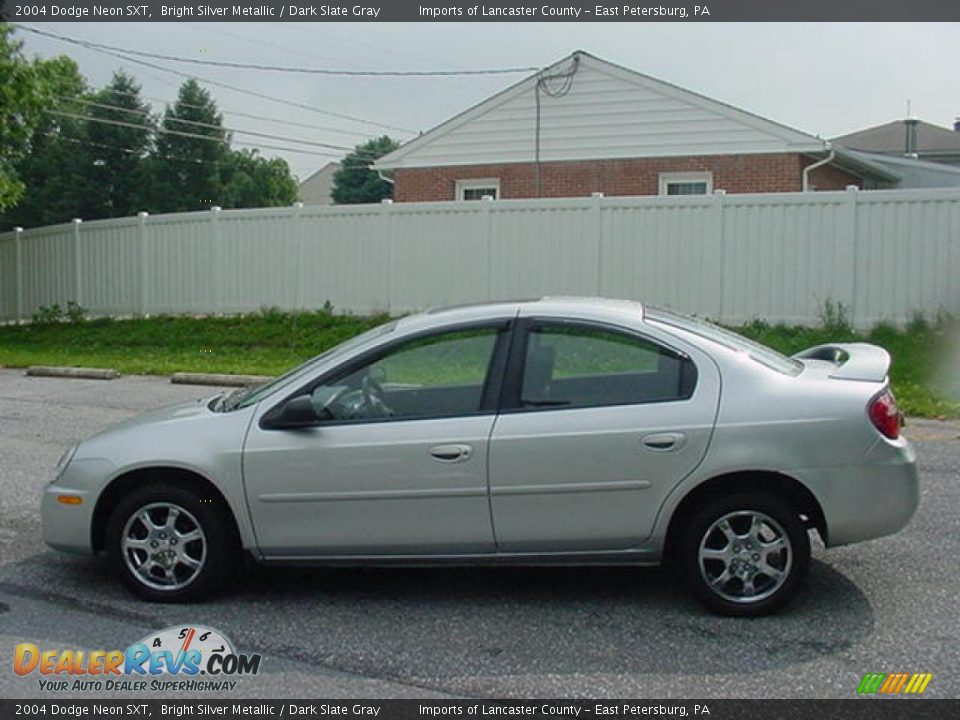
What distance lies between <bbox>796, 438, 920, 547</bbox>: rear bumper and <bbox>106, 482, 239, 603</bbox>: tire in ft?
9.31

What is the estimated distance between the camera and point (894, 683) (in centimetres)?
418

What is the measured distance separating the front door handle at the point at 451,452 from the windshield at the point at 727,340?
118 centimetres

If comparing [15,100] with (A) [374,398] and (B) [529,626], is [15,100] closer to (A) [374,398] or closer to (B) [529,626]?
(A) [374,398]

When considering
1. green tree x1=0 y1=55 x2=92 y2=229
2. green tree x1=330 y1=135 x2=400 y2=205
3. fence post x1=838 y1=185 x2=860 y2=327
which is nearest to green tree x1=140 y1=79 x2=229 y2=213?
green tree x1=0 y1=55 x2=92 y2=229

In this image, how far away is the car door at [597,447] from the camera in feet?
15.9

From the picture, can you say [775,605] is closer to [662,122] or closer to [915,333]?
[915,333]

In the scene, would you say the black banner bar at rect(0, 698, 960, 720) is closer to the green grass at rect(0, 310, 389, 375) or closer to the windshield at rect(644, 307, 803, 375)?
the windshield at rect(644, 307, 803, 375)

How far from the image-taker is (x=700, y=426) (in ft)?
15.9

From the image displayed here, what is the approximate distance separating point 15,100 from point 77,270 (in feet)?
12.0

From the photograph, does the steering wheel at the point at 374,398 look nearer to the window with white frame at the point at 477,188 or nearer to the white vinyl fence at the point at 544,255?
the white vinyl fence at the point at 544,255

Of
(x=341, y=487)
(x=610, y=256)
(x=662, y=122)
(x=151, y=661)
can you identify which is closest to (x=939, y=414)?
(x=610, y=256)

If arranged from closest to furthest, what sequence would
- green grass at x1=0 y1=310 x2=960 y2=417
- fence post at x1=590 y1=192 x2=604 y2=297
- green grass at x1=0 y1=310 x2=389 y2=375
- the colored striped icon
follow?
the colored striped icon
green grass at x1=0 y1=310 x2=960 y2=417
green grass at x1=0 y1=310 x2=389 y2=375
fence post at x1=590 y1=192 x2=604 y2=297

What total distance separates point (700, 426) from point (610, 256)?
447 inches

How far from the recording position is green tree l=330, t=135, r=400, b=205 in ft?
200
